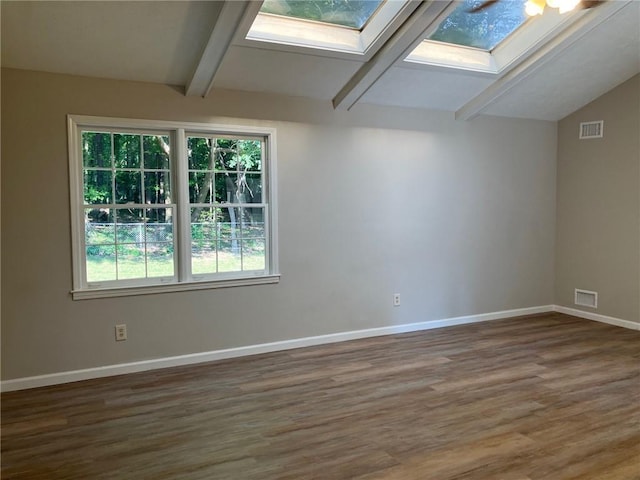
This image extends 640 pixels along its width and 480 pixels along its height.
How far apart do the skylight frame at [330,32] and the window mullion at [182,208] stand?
3.54 feet

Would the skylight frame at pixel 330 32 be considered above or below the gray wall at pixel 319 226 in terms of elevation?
above

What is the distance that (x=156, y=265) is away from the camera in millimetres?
3863

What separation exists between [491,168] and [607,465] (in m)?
3.51

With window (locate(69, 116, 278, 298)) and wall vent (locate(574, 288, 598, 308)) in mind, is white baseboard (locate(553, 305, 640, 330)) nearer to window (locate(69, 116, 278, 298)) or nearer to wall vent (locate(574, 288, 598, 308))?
wall vent (locate(574, 288, 598, 308))

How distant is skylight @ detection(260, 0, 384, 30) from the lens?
3291 millimetres

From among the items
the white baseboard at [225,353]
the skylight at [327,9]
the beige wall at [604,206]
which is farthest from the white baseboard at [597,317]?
the skylight at [327,9]

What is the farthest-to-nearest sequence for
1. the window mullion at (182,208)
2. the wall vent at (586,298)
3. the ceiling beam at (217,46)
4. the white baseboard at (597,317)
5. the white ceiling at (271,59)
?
the wall vent at (586,298), the white baseboard at (597,317), the window mullion at (182,208), the white ceiling at (271,59), the ceiling beam at (217,46)

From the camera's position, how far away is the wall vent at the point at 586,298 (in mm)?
5242

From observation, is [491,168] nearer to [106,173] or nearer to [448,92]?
[448,92]

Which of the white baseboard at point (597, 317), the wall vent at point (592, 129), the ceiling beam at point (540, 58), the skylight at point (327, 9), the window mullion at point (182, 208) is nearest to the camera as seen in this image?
the skylight at point (327, 9)

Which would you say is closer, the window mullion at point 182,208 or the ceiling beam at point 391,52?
the ceiling beam at point 391,52

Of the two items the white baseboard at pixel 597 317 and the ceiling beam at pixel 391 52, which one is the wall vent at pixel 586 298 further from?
the ceiling beam at pixel 391 52

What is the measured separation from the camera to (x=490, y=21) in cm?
379

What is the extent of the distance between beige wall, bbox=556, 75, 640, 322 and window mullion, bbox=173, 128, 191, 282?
14.5 feet
